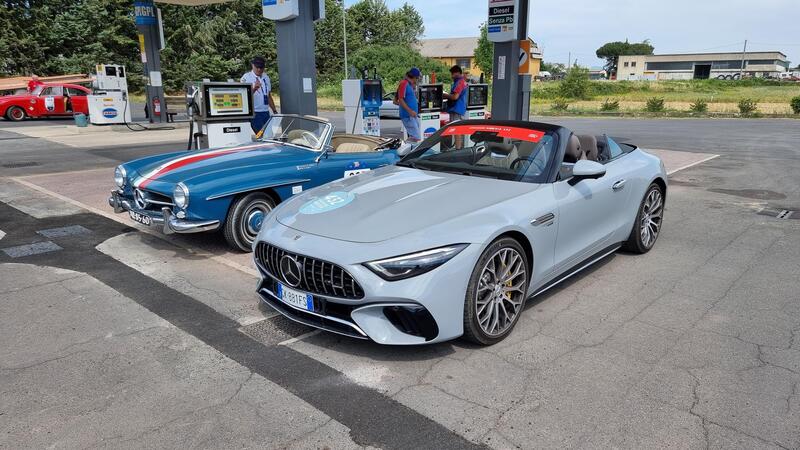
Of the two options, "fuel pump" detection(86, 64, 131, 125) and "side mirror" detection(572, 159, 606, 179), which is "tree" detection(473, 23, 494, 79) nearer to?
"fuel pump" detection(86, 64, 131, 125)

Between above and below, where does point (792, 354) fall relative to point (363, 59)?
below

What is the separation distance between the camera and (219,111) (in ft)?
31.4

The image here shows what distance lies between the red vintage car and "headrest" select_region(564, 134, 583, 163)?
2565 centimetres

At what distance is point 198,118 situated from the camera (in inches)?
380

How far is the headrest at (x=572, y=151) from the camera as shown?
4.74 m

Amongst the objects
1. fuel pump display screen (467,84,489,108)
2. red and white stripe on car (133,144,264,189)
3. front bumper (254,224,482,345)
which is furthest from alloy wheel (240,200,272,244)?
fuel pump display screen (467,84,489,108)

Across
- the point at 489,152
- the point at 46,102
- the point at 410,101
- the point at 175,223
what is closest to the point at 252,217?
the point at 175,223

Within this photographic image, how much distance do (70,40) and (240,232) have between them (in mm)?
40280

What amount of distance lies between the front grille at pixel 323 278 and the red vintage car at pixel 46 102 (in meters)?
25.5

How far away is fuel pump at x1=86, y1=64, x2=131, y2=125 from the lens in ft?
66.9

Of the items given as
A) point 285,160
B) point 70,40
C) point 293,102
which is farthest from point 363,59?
point 285,160

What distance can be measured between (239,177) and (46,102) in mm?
23471

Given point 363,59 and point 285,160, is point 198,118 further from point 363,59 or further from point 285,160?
point 363,59

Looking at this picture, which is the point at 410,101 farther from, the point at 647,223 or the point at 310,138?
the point at 647,223
